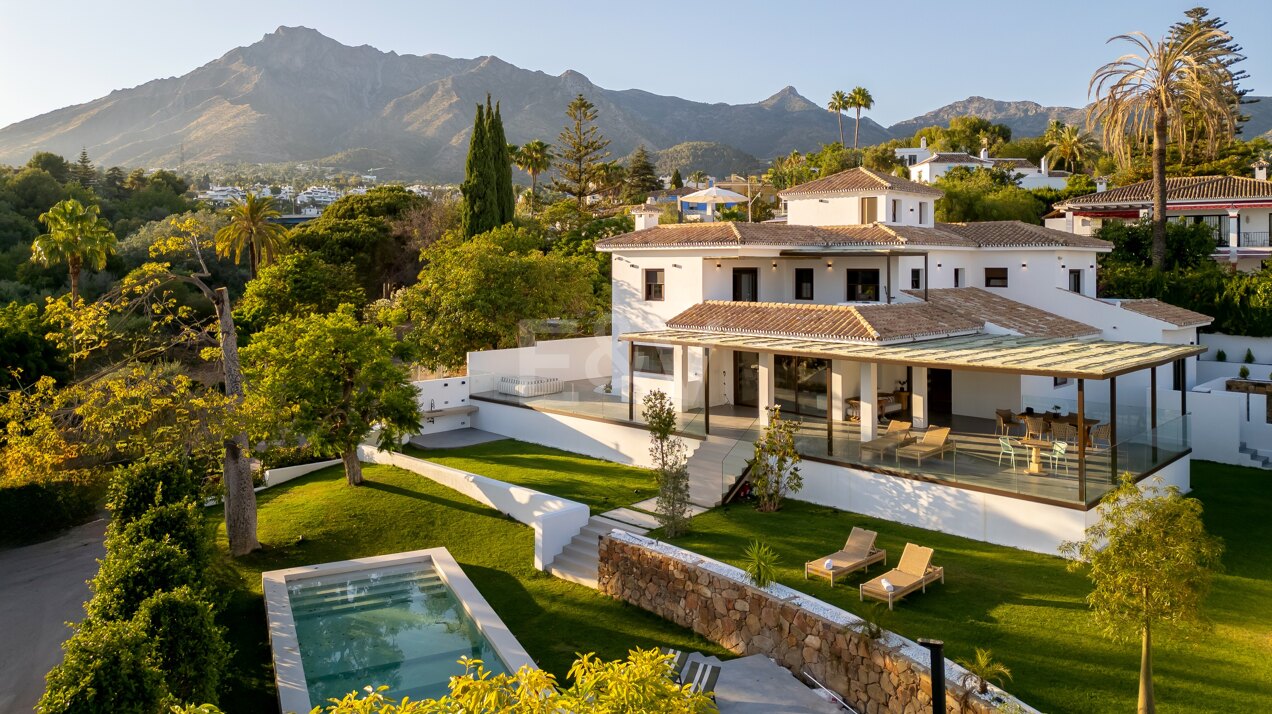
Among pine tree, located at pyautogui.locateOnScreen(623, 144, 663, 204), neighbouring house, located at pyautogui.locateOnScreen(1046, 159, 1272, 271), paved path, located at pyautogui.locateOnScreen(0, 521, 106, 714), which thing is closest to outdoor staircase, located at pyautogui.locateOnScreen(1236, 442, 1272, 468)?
Result: neighbouring house, located at pyautogui.locateOnScreen(1046, 159, 1272, 271)

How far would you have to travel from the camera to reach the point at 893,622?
1334 cm

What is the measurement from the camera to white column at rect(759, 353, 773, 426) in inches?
927

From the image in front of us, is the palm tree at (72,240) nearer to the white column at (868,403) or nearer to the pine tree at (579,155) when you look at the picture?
the white column at (868,403)

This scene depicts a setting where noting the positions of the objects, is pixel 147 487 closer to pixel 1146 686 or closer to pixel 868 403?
pixel 868 403

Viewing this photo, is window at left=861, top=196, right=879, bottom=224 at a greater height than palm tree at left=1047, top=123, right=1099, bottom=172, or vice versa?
palm tree at left=1047, top=123, right=1099, bottom=172

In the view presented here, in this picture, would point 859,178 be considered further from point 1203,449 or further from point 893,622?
point 893,622

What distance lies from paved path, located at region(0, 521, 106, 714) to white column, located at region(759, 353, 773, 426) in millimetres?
16209

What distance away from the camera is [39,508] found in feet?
74.9

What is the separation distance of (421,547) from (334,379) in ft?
17.4

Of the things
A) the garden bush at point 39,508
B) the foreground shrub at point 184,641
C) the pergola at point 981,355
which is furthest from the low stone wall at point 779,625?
the garden bush at point 39,508

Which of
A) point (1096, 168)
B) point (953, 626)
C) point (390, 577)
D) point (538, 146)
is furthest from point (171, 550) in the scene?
point (1096, 168)

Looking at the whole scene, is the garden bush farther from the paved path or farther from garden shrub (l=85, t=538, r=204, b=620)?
garden shrub (l=85, t=538, r=204, b=620)

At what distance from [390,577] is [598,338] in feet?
56.3

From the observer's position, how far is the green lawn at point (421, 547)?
14.3m
